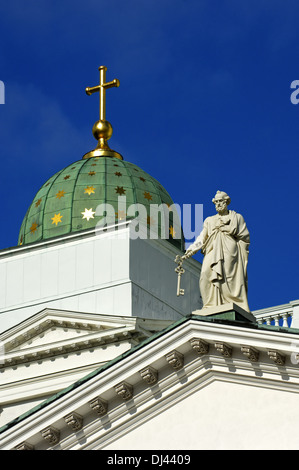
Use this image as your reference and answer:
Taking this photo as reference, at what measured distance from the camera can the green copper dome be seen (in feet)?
165

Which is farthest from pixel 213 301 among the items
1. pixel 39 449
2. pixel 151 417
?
pixel 39 449

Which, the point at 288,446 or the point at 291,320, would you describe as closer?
the point at 288,446

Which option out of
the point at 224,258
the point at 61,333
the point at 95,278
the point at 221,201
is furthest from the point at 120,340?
the point at 224,258

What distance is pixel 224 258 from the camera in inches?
1164

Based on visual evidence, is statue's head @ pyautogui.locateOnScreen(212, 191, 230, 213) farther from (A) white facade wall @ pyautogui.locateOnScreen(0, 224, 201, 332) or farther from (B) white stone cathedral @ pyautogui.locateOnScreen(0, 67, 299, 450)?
(A) white facade wall @ pyautogui.locateOnScreen(0, 224, 201, 332)

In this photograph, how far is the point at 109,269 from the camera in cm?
4856

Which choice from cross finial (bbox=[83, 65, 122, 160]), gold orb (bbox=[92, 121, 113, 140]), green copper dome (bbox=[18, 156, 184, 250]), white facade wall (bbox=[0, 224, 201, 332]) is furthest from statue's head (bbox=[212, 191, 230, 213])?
gold orb (bbox=[92, 121, 113, 140])

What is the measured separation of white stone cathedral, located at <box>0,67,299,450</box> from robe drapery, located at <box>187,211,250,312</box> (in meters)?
0.67

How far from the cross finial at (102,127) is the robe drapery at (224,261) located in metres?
24.2

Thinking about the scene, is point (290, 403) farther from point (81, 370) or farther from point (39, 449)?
point (81, 370)

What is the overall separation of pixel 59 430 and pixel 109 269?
20139 millimetres

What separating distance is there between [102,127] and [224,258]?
→ 1052 inches

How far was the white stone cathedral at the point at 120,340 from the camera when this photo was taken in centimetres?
2772

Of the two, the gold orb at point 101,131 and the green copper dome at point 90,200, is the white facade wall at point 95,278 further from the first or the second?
the gold orb at point 101,131
